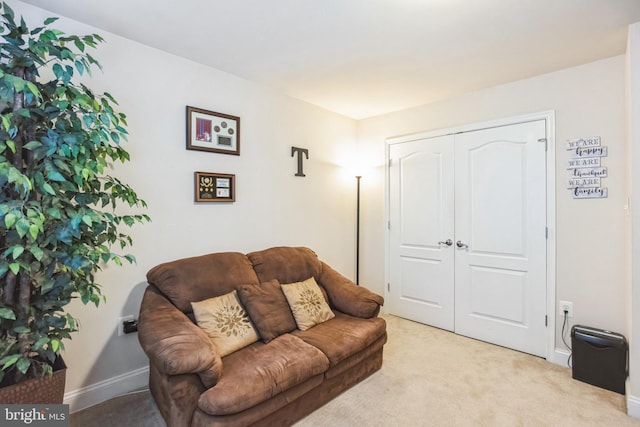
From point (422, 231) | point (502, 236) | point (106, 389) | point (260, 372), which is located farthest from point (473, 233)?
point (106, 389)

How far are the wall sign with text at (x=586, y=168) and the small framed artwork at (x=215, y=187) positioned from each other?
109 inches

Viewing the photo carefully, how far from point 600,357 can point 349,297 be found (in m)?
1.82

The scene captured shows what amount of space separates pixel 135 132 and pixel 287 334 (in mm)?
1773

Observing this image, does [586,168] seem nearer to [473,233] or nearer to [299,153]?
[473,233]

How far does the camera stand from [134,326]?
87.8 inches

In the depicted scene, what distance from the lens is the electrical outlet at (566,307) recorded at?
2596 millimetres

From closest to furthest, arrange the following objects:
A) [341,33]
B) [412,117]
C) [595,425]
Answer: [595,425], [341,33], [412,117]

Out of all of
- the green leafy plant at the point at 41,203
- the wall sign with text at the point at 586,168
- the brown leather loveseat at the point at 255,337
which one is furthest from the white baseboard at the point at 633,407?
the green leafy plant at the point at 41,203

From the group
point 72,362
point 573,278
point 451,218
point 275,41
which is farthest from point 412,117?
point 72,362

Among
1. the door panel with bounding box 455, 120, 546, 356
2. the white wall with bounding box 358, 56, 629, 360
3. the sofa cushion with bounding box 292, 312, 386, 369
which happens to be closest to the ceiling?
the white wall with bounding box 358, 56, 629, 360

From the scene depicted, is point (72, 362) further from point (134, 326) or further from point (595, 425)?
point (595, 425)

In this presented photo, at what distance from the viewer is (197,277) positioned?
2227 mm

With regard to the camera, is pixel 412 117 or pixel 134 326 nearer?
pixel 134 326

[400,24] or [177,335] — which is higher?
[400,24]
